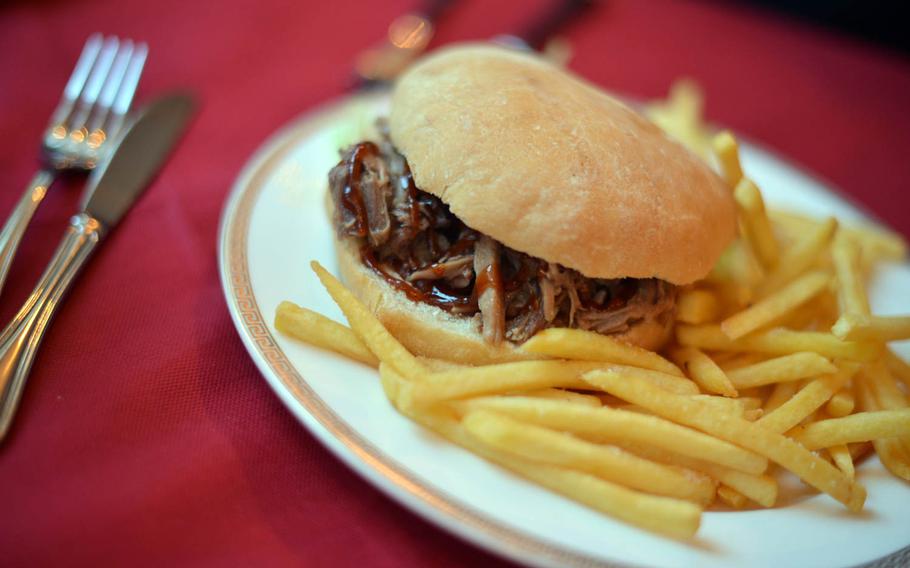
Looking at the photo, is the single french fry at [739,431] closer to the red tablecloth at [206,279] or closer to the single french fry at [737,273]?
the red tablecloth at [206,279]

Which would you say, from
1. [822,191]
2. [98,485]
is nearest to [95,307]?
[98,485]

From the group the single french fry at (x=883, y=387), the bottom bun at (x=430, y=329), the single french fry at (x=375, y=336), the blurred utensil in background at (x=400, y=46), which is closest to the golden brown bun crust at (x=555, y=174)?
the bottom bun at (x=430, y=329)

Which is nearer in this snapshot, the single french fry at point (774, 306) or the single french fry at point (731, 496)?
the single french fry at point (731, 496)

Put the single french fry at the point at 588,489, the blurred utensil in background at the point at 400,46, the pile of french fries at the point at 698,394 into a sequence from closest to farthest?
the single french fry at the point at 588,489, the pile of french fries at the point at 698,394, the blurred utensil in background at the point at 400,46

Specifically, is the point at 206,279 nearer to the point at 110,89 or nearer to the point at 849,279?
the point at 110,89

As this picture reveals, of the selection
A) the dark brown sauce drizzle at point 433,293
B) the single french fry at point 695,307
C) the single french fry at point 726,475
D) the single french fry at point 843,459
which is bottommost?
the single french fry at point 843,459

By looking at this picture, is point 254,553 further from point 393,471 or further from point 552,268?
point 552,268

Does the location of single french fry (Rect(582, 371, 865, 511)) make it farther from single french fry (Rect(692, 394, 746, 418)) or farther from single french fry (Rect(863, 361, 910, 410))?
single french fry (Rect(863, 361, 910, 410))
